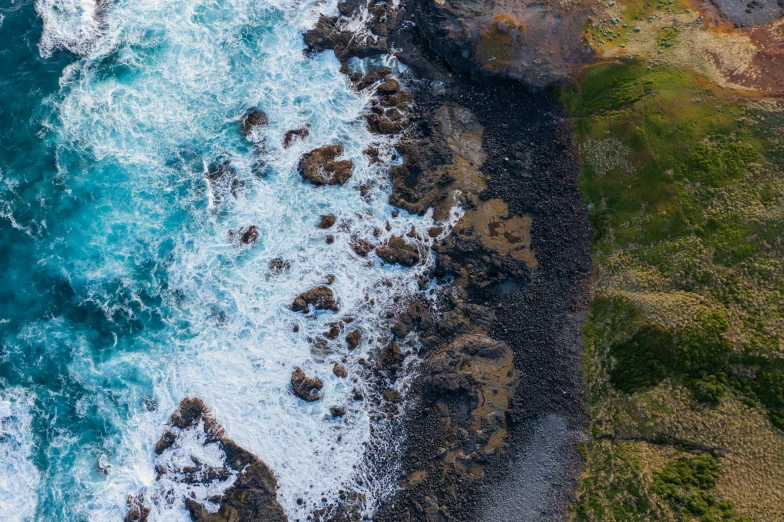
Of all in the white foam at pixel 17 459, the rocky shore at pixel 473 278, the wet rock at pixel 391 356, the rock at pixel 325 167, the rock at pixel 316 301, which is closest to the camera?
the rocky shore at pixel 473 278

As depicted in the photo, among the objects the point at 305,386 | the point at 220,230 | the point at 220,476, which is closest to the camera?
the point at 220,476

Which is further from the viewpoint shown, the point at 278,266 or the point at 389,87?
the point at 389,87

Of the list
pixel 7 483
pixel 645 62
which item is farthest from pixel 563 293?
pixel 7 483

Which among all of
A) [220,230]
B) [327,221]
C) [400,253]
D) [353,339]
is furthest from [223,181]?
[353,339]

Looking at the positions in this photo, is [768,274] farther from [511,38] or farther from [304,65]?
[304,65]

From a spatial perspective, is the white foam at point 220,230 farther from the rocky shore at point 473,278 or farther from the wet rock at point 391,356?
the rocky shore at point 473,278

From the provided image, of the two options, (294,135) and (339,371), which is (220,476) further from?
(294,135)

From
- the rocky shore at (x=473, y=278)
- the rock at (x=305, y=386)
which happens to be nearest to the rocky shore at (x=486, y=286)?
the rocky shore at (x=473, y=278)
